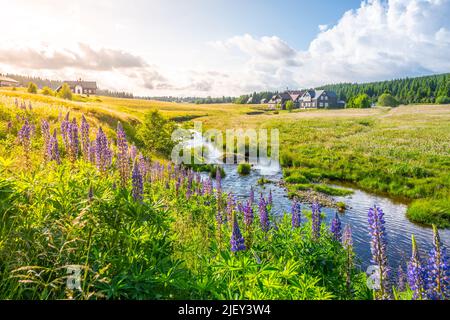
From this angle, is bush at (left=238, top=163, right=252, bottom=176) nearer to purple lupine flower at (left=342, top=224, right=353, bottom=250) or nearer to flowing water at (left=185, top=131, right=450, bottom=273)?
flowing water at (left=185, top=131, right=450, bottom=273)

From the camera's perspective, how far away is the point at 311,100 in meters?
93.4

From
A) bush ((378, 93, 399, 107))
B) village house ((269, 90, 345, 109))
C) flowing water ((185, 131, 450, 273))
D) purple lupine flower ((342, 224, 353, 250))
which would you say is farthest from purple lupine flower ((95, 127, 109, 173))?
village house ((269, 90, 345, 109))

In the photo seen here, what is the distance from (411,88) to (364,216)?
57.7 metres

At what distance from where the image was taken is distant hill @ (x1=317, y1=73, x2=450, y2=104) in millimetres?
45084

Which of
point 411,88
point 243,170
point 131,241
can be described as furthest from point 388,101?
point 131,241

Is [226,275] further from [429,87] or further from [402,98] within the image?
[402,98]

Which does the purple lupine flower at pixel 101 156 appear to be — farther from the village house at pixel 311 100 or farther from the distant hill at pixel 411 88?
the village house at pixel 311 100

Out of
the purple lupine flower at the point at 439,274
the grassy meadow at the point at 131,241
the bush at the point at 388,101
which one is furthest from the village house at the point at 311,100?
the purple lupine flower at the point at 439,274

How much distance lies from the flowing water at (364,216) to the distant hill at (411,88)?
1349 inches

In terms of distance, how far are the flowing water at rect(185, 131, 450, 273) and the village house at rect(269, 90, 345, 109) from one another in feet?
245

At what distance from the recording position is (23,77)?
109625mm

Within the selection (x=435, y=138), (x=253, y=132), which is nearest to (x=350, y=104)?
(x=253, y=132)
